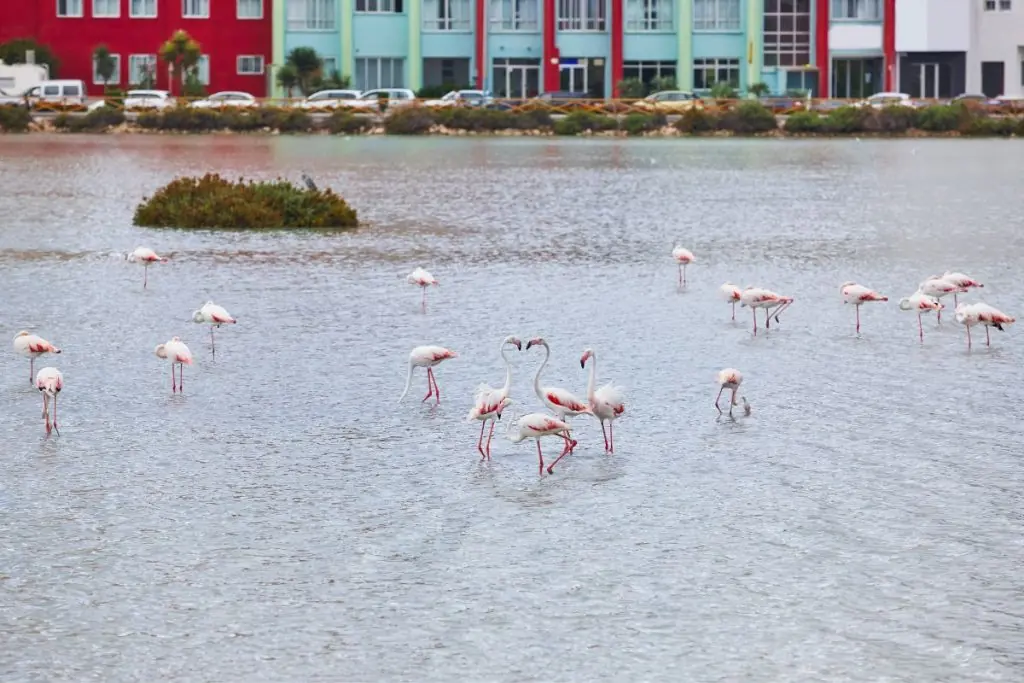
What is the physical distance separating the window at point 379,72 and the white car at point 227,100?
289 inches

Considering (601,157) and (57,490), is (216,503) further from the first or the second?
(601,157)

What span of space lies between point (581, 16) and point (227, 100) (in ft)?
64.0

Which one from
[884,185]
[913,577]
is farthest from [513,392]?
[884,185]

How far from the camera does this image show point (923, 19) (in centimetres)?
10256

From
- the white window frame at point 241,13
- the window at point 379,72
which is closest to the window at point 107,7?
the white window frame at point 241,13

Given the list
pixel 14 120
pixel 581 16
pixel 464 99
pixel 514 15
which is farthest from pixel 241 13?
pixel 14 120

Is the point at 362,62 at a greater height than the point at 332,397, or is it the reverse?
the point at 362,62

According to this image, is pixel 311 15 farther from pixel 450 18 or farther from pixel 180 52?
pixel 180 52

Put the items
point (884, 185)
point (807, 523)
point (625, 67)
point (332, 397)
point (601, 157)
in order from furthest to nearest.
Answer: point (625, 67)
point (601, 157)
point (884, 185)
point (332, 397)
point (807, 523)

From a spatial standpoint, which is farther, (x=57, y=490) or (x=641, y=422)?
(x=641, y=422)

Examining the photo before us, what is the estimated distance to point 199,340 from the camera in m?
17.4

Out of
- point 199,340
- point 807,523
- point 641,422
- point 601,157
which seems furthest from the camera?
point 601,157

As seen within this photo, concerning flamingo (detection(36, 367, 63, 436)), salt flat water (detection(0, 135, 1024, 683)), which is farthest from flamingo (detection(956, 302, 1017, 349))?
flamingo (detection(36, 367, 63, 436))

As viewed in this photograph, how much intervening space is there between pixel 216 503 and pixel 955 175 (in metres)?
38.9
